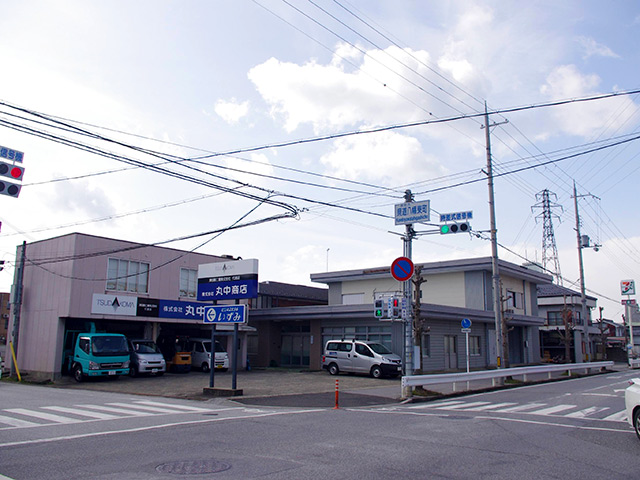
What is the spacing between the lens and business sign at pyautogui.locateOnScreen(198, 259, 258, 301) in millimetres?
18734

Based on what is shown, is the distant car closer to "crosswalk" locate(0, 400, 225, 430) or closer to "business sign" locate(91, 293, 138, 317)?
"crosswalk" locate(0, 400, 225, 430)

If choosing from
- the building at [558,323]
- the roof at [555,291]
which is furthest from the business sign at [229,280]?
the roof at [555,291]

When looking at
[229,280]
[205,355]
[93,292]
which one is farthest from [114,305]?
[229,280]

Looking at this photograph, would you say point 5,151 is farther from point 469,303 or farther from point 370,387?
point 469,303

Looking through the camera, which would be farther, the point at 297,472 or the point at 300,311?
the point at 300,311

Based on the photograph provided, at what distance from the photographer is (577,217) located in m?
40.2

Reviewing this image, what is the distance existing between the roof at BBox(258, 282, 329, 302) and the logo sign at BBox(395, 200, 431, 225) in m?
24.0

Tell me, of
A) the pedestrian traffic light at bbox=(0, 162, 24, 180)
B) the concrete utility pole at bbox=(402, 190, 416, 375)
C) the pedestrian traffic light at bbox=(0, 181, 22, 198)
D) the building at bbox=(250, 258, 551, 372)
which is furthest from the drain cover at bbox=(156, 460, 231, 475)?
the building at bbox=(250, 258, 551, 372)

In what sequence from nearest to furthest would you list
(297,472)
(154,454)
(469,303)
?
(297,472) < (154,454) < (469,303)

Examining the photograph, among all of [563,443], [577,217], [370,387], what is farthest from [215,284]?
[577,217]

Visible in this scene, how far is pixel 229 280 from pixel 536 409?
10645 millimetres

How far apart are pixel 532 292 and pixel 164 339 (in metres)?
28.2

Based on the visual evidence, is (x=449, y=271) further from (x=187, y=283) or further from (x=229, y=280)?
(x=229, y=280)

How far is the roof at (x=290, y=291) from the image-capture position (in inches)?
1633
